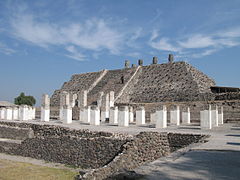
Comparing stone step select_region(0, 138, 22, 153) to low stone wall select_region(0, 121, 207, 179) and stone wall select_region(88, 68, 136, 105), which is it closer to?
low stone wall select_region(0, 121, 207, 179)

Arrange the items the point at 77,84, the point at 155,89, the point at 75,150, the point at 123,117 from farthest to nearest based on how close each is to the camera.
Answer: the point at 77,84
the point at 155,89
the point at 123,117
the point at 75,150

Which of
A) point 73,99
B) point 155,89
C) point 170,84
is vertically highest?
point 170,84

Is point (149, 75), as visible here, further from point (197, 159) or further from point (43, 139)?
point (197, 159)

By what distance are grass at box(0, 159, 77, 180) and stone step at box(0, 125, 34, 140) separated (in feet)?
12.6

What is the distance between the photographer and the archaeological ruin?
10.5 meters

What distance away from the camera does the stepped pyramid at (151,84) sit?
2793 cm

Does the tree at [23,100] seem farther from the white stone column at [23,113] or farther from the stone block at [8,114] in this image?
the white stone column at [23,113]

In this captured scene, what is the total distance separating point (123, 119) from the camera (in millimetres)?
17828

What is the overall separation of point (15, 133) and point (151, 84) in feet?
64.1

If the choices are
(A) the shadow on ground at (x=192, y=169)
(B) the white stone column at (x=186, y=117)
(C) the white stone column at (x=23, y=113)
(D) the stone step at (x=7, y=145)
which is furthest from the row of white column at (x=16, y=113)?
(A) the shadow on ground at (x=192, y=169)

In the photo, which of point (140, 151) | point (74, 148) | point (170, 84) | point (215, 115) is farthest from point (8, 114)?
point (140, 151)

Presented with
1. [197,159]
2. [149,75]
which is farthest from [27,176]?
[149,75]

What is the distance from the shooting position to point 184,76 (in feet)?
98.5

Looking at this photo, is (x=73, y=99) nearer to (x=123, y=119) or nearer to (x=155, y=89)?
(x=155, y=89)
